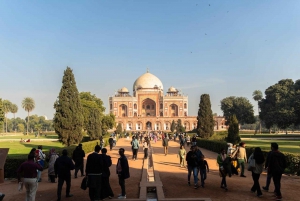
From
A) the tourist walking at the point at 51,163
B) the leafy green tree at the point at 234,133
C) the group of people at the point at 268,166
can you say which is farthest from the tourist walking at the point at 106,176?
the leafy green tree at the point at 234,133

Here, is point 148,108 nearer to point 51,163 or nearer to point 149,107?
point 149,107

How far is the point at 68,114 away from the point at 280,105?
108ft

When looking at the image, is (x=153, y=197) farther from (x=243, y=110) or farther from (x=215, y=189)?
(x=243, y=110)

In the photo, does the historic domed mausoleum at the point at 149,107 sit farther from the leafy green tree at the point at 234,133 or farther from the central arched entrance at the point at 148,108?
the leafy green tree at the point at 234,133

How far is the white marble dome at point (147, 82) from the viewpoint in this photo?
78.2 m

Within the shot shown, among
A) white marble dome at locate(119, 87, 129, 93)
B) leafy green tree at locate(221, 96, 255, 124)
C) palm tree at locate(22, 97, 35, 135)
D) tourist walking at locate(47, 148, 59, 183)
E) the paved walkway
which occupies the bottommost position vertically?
the paved walkway

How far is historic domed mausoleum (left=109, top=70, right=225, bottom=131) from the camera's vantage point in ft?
233

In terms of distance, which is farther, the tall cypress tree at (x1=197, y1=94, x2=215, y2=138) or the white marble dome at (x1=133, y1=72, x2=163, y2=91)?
the white marble dome at (x1=133, y1=72, x2=163, y2=91)

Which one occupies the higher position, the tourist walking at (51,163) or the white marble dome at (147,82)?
the white marble dome at (147,82)

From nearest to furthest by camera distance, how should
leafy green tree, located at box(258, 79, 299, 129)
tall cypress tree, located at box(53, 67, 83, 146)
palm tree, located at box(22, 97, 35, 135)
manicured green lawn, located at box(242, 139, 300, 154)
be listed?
tall cypress tree, located at box(53, 67, 83, 146) → manicured green lawn, located at box(242, 139, 300, 154) → leafy green tree, located at box(258, 79, 299, 129) → palm tree, located at box(22, 97, 35, 135)

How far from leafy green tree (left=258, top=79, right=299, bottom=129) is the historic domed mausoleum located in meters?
22.5

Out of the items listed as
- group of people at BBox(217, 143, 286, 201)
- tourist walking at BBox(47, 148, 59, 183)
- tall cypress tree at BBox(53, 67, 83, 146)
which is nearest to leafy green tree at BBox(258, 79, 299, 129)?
tall cypress tree at BBox(53, 67, 83, 146)

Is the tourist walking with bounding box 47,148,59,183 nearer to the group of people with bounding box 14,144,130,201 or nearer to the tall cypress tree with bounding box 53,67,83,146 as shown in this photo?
the group of people with bounding box 14,144,130,201

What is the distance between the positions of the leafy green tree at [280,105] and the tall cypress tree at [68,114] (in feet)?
101
